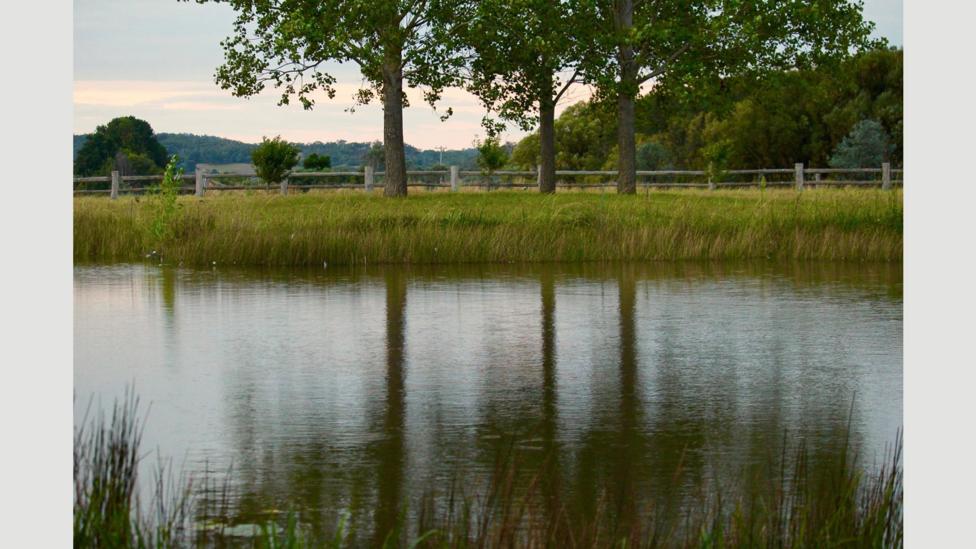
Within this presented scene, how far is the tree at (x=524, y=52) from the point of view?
3062cm

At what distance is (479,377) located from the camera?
10.1 meters

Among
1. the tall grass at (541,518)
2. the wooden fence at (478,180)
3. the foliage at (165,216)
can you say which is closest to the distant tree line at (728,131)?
the wooden fence at (478,180)

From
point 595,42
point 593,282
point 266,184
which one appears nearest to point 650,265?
point 593,282

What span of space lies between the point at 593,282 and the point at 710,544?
12.2 m

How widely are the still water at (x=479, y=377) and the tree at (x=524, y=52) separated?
14327 millimetres

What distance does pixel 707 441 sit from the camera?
7824mm

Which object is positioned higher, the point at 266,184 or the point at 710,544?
the point at 266,184

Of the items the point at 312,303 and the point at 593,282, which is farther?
the point at 593,282

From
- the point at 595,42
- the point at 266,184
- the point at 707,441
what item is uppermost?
the point at 595,42

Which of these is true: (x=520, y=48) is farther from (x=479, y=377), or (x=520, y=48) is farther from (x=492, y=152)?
(x=479, y=377)

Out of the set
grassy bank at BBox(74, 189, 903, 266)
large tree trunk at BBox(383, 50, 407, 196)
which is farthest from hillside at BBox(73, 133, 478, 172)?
grassy bank at BBox(74, 189, 903, 266)

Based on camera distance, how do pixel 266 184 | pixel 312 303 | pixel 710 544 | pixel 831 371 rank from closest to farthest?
pixel 710 544, pixel 831 371, pixel 312 303, pixel 266 184

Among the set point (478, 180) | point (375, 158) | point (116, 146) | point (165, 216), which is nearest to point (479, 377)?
point (165, 216)

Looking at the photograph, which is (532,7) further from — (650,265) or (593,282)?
(593,282)
